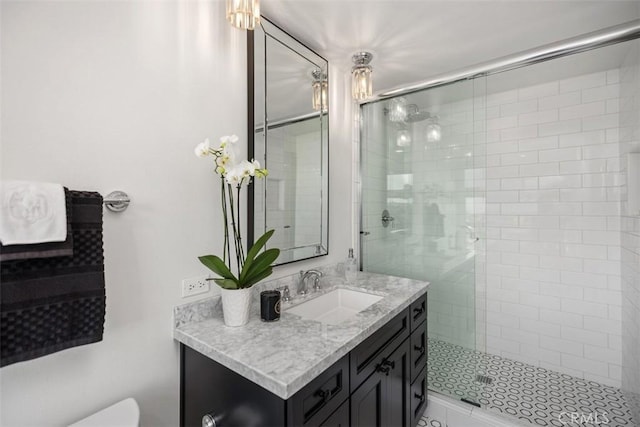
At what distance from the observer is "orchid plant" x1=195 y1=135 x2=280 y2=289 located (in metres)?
1.13

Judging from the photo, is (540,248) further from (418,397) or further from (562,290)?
(418,397)

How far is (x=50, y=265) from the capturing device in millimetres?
797

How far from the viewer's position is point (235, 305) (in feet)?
3.85

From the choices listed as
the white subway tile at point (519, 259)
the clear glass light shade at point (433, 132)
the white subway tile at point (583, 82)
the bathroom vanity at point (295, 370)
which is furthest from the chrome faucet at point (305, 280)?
the white subway tile at point (583, 82)

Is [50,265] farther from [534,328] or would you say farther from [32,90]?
[534,328]

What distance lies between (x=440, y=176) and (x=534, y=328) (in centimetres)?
157

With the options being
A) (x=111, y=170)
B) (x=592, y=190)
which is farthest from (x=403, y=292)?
(x=592, y=190)

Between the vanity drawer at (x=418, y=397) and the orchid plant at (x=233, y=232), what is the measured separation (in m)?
1.13

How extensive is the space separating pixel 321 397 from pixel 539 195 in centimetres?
245

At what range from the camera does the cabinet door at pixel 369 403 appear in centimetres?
114

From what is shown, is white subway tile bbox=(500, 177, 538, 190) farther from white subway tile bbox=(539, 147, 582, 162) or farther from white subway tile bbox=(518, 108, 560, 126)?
white subway tile bbox=(518, 108, 560, 126)

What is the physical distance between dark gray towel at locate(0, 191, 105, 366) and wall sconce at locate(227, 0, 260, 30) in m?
0.88

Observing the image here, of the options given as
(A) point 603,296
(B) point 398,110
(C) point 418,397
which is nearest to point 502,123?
(B) point 398,110

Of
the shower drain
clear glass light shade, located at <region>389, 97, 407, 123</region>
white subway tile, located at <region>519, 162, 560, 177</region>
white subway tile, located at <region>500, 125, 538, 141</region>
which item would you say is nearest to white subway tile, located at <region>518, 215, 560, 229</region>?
white subway tile, located at <region>519, 162, 560, 177</region>
